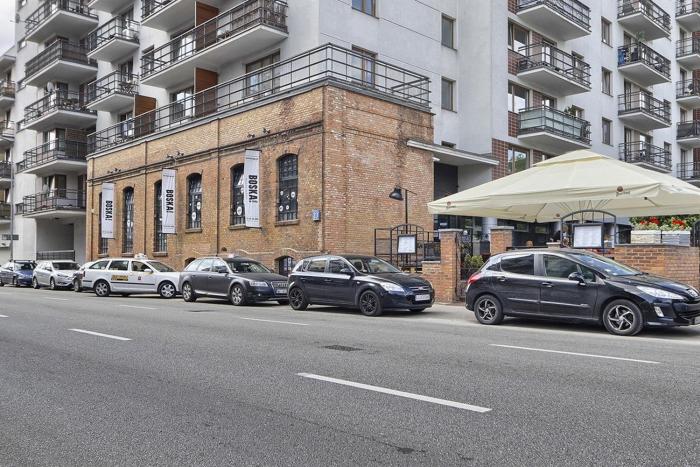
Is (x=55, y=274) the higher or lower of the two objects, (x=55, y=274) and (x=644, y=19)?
the lower

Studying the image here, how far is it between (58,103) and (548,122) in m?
29.4

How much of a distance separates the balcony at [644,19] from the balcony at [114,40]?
27322 mm

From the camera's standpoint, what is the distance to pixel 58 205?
1529 inches

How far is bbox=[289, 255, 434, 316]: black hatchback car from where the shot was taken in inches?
570

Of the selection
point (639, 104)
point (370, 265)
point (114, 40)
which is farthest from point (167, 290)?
point (639, 104)

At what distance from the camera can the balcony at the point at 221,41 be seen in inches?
934

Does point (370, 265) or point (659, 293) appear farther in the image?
point (370, 265)

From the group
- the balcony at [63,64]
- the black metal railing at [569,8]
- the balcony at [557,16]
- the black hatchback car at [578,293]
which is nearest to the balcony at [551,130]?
the balcony at [557,16]

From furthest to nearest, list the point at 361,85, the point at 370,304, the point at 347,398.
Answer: the point at 361,85
the point at 370,304
the point at 347,398

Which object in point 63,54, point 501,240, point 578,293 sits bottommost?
point 578,293

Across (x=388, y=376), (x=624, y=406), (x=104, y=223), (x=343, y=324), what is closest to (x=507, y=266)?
(x=343, y=324)

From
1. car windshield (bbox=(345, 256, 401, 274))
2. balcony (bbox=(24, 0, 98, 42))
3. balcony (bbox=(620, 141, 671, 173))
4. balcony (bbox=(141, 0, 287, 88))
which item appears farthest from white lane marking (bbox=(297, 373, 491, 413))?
balcony (bbox=(24, 0, 98, 42))

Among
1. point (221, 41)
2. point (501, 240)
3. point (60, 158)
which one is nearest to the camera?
point (501, 240)

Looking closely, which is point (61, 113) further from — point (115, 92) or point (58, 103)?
point (115, 92)
